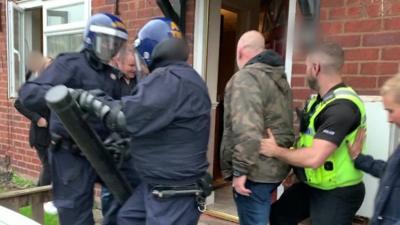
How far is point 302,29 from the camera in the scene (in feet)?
10.7

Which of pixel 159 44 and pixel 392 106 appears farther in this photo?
pixel 159 44

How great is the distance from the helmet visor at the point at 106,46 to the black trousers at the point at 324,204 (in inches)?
59.1

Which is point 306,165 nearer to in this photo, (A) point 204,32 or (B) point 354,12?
(B) point 354,12

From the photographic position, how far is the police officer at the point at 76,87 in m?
2.48

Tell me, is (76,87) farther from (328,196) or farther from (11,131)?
(11,131)

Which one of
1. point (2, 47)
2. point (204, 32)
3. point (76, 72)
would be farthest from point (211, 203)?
point (2, 47)

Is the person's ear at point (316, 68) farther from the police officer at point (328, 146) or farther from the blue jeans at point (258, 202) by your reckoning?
the blue jeans at point (258, 202)

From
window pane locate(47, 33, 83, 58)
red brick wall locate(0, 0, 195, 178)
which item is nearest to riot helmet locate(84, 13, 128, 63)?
window pane locate(47, 33, 83, 58)

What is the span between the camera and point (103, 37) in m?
2.54

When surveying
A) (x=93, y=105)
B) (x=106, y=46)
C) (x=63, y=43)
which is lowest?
(x=93, y=105)

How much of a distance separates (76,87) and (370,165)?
5.77 feet

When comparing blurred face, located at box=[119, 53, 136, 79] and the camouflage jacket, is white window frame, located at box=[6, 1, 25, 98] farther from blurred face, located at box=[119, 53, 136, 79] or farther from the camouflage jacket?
the camouflage jacket

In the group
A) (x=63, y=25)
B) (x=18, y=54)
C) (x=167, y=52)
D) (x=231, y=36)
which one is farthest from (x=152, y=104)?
(x=18, y=54)

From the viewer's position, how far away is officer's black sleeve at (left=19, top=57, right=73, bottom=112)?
2.45 metres
